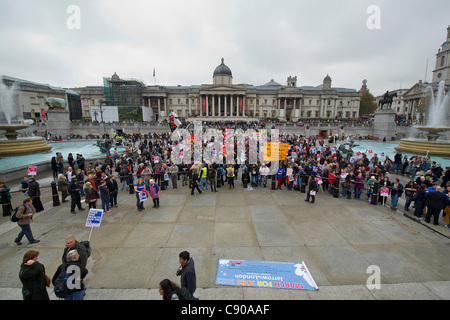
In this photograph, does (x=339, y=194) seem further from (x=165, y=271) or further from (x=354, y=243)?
(x=165, y=271)

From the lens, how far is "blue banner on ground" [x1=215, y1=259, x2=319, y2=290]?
17.6 feet

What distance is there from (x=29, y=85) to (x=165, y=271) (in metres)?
90.3

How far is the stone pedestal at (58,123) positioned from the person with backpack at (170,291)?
51.5m

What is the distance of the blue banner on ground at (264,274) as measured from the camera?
5.36m

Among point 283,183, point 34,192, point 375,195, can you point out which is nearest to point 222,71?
point 283,183

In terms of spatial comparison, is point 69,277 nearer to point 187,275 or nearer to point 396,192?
point 187,275

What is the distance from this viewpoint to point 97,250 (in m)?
6.91

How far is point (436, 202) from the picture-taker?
8.33m

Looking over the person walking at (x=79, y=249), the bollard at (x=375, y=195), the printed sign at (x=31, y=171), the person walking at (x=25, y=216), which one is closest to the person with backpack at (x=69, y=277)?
the person walking at (x=79, y=249)

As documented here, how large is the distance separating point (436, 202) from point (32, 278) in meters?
12.6
